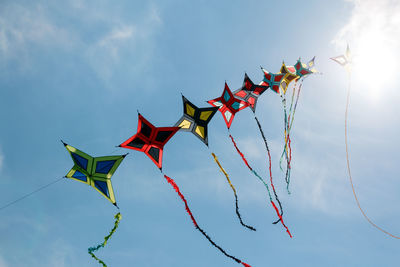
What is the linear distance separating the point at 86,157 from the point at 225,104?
681 centimetres

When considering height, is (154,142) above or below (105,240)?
above

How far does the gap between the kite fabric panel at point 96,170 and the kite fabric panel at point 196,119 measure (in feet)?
9.93

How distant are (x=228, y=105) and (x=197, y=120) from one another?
248 cm

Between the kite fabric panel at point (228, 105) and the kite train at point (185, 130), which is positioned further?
the kite fabric panel at point (228, 105)

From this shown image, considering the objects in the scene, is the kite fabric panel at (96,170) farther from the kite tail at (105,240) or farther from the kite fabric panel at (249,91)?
the kite fabric panel at (249,91)

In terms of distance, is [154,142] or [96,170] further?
[154,142]

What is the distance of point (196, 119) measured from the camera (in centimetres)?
1070

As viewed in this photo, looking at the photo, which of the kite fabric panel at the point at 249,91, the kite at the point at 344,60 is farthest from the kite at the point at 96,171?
the kite at the point at 344,60

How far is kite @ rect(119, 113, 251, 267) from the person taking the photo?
918 cm

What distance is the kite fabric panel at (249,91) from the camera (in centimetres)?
1333

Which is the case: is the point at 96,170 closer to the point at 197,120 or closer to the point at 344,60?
the point at 197,120

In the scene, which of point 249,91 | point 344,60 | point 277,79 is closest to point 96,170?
point 249,91

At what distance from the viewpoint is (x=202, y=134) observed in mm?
10828

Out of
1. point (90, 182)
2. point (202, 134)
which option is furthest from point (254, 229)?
point (90, 182)
